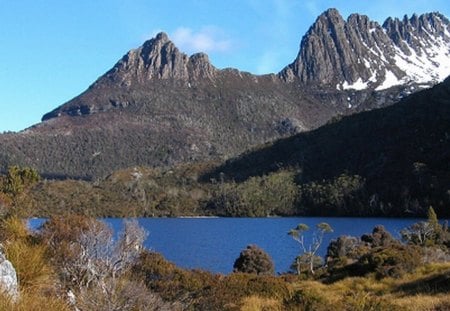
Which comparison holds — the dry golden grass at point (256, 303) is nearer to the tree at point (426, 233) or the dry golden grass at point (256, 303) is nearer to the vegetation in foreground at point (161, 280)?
the vegetation in foreground at point (161, 280)

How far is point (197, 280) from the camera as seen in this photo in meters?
19.7

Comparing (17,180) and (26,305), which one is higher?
(17,180)

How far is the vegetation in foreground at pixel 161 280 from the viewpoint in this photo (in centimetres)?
1159

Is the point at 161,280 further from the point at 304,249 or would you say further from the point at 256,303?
the point at 304,249

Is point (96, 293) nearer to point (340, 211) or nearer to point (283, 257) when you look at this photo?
point (283, 257)

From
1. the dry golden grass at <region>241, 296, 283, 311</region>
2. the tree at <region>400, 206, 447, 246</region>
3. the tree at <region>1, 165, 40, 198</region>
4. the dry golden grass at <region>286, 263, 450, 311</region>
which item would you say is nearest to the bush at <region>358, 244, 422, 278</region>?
the dry golden grass at <region>286, 263, 450, 311</region>

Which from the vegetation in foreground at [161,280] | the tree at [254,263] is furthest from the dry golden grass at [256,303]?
the tree at [254,263]

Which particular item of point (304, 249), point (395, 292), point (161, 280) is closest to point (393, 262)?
point (395, 292)

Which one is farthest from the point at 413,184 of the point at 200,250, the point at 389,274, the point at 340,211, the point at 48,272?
the point at 48,272

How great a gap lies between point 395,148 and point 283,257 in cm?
13465

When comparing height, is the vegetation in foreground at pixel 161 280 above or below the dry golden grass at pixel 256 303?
above

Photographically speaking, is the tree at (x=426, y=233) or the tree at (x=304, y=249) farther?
the tree at (x=426, y=233)

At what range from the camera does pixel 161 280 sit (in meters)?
20.3

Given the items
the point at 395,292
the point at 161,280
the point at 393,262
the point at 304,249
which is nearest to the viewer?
the point at 395,292
